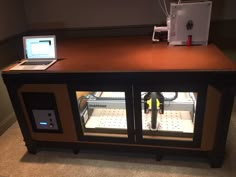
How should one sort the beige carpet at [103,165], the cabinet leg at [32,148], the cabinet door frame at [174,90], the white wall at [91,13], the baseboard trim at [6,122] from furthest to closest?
the white wall at [91,13]
the baseboard trim at [6,122]
the cabinet leg at [32,148]
the beige carpet at [103,165]
the cabinet door frame at [174,90]

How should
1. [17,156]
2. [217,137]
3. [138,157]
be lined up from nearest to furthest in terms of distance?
1. [217,137]
2. [138,157]
3. [17,156]

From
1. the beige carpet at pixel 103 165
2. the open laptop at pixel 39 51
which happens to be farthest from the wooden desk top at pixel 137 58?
the beige carpet at pixel 103 165

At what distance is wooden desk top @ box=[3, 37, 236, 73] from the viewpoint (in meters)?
1.37

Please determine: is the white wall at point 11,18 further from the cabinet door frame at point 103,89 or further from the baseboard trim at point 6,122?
the cabinet door frame at point 103,89

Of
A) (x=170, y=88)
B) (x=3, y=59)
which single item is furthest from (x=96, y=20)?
(x=170, y=88)

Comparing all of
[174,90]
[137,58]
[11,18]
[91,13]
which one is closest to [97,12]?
[91,13]

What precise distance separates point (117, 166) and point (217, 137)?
29.0 inches

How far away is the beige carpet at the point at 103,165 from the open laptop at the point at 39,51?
75 cm

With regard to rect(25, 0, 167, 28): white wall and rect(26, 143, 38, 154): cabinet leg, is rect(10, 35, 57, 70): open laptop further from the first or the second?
rect(25, 0, 167, 28): white wall

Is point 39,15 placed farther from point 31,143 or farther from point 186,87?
point 186,87

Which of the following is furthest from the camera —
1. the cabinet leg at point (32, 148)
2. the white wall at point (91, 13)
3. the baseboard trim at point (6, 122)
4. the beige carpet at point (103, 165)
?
the white wall at point (91, 13)

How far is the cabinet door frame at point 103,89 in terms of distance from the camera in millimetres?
1445

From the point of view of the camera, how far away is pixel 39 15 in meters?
2.43

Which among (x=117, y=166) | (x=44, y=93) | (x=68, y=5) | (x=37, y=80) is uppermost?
(x=68, y=5)
